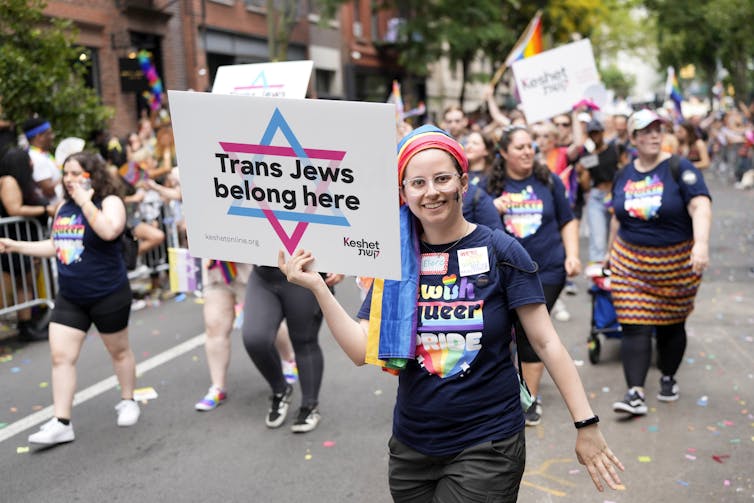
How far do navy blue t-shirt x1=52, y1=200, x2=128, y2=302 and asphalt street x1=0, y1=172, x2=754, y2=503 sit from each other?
93 cm

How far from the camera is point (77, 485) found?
4.80 metres

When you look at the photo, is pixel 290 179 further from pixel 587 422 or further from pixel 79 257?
pixel 79 257

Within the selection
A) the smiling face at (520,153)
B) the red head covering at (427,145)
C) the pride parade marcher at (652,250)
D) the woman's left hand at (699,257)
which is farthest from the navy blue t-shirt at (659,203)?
the red head covering at (427,145)

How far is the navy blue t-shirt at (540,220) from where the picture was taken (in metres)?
5.54

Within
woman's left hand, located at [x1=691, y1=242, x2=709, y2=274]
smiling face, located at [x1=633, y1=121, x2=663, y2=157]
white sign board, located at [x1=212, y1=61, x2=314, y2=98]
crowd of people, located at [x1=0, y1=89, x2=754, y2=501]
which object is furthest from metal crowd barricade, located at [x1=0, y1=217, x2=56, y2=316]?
woman's left hand, located at [x1=691, y1=242, x2=709, y2=274]

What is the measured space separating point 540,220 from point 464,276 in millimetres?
2761

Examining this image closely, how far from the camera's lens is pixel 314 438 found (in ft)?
17.8

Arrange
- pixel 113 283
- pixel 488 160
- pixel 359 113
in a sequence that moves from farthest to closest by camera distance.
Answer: pixel 488 160 < pixel 113 283 < pixel 359 113

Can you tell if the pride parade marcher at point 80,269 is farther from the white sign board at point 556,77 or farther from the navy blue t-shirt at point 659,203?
the white sign board at point 556,77

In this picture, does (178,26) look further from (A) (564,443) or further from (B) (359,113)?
(B) (359,113)

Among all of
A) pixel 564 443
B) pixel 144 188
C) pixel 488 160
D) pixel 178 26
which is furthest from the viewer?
pixel 178 26

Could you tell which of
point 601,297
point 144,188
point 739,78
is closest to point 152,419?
point 601,297

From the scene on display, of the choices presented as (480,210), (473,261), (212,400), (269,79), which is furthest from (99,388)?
(473,261)

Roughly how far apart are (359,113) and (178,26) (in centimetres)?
2110
